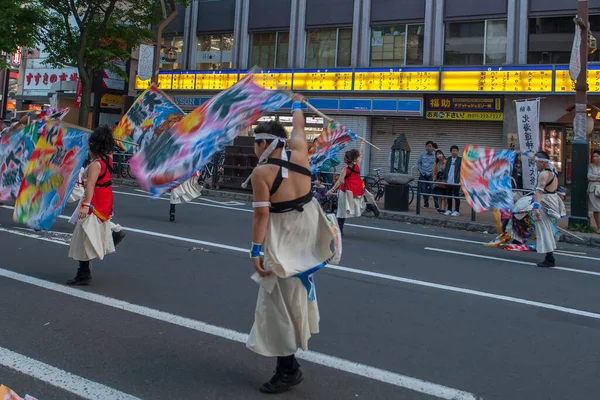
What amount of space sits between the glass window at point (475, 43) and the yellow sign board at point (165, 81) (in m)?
13.9

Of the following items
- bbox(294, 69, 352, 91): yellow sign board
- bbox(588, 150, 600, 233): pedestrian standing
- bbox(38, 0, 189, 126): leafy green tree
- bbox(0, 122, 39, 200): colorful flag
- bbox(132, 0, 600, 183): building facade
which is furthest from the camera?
bbox(294, 69, 352, 91): yellow sign board

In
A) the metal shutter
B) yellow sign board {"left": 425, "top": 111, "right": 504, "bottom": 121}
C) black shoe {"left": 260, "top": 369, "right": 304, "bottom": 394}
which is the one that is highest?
yellow sign board {"left": 425, "top": 111, "right": 504, "bottom": 121}

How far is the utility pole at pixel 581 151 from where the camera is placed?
12758 mm

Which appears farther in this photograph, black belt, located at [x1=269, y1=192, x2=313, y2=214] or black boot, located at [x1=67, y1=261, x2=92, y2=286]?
black boot, located at [x1=67, y1=261, x2=92, y2=286]

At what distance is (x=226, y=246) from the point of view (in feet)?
29.9

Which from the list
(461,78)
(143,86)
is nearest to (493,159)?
(461,78)

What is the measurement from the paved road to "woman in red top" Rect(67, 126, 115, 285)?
383 mm

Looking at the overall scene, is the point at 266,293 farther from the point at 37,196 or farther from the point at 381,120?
the point at 381,120

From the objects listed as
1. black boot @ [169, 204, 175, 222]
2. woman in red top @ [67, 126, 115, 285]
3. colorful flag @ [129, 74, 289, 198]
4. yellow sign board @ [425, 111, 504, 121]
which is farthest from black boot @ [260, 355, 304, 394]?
yellow sign board @ [425, 111, 504, 121]

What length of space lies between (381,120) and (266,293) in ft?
66.1

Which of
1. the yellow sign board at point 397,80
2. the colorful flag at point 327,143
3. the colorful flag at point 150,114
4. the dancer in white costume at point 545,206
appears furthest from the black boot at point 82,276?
the yellow sign board at point 397,80

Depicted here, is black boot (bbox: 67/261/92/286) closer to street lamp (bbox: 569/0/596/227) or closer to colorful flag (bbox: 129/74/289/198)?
colorful flag (bbox: 129/74/289/198)

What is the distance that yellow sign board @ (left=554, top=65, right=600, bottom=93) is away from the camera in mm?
18766

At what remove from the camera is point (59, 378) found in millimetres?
3930
